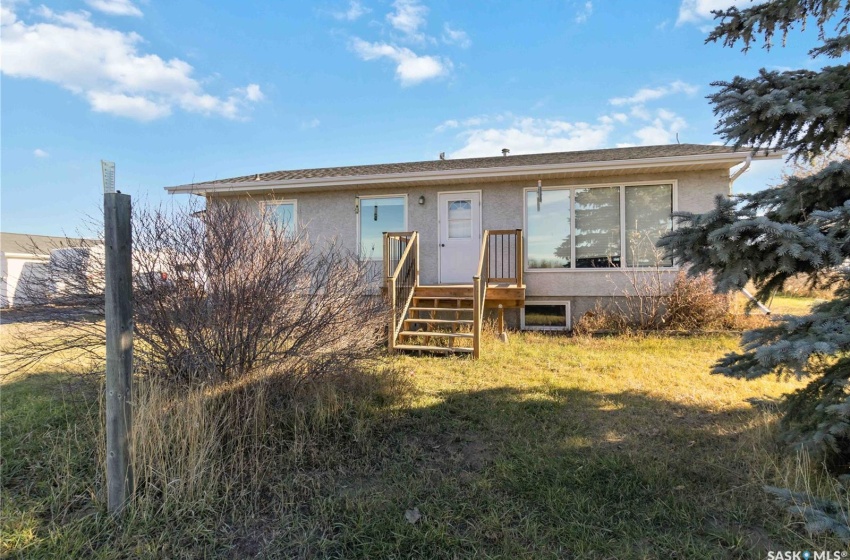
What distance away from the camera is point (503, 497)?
2.33 m

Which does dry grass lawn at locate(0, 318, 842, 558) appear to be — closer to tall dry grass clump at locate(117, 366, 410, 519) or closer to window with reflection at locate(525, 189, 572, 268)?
tall dry grass clump at locate(117, 366, 410, 519)

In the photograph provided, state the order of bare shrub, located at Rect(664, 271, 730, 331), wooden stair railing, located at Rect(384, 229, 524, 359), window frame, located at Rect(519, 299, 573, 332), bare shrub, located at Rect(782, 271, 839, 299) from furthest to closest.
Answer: window frame, located at Rect(519, 299, 573, 332)
bare shrub, located at Rect(664, 271, 730, 331)
wooden stair railing, located at Rect(384, 229, 524, 359)
bare shrub, located at Rect(782, 271, 839, 299)

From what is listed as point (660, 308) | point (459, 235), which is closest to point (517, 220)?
point (459, 235)

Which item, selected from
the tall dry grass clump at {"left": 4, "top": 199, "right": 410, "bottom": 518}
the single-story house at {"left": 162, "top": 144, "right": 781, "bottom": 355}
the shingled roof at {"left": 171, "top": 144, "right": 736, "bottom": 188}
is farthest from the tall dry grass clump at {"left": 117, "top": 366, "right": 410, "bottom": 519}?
the shingled roof at {"left": 171, "top": 144, "right": 736, "bottom": 188}

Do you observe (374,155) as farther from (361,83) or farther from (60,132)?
(60,132)

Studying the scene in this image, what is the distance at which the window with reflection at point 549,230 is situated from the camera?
8.30 metres

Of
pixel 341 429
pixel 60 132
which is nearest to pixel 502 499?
pixel 341 429

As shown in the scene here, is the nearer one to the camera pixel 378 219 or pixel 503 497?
pixel 503 497

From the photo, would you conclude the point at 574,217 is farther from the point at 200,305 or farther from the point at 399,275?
the point at 200,305

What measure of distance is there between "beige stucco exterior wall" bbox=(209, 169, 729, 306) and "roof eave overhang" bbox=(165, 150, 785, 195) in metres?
0.40

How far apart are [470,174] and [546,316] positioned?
11.6 ft

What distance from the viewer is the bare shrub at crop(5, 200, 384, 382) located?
3139 mm

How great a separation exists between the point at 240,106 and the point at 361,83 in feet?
11.1

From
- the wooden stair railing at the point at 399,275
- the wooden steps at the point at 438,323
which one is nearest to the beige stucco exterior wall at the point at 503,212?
the wooden stair railing at the point at 399,275
